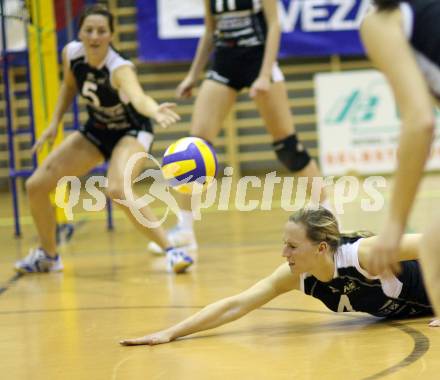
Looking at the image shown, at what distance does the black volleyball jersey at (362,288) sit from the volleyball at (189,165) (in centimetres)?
128

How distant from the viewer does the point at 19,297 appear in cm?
453

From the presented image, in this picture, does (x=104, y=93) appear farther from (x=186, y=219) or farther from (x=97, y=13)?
(x=186, y=219)

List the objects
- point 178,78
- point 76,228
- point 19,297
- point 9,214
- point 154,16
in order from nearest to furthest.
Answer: point 19,297 → point 76,228 → point 9,214 → point 154,16 → point 178,78

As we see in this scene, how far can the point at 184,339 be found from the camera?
3400mm

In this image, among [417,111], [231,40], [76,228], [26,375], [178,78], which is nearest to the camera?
[417,111]

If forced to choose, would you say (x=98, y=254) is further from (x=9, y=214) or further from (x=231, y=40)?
(x=9, y=214)

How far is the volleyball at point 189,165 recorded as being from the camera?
4.49m

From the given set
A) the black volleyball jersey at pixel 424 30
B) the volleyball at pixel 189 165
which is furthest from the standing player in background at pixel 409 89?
the volleyball at pixel 189 165

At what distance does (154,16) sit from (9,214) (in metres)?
3.03

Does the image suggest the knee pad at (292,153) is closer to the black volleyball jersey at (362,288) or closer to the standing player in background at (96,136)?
the standing player in background at (96,136)

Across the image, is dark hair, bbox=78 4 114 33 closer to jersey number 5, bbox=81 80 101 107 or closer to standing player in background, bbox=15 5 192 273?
standing player in background, bbox=15 5 192 273

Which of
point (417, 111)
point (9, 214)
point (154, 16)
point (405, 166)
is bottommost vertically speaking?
point (9, 214)

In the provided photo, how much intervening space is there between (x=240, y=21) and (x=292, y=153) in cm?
89

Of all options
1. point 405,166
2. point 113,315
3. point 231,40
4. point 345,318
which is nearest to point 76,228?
point 231,40
